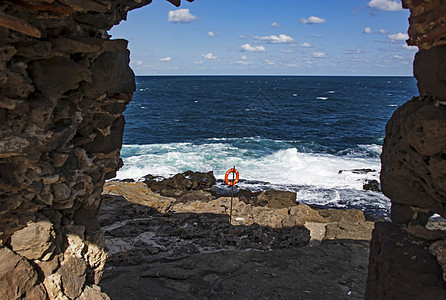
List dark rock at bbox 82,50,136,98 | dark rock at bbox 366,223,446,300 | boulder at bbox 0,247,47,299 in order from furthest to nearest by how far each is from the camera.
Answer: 1. dark rock at bbox 82,50,136,98
2. boulder at bbox 0,247,47,299
3. dark rock at bbox 366,223,446,300

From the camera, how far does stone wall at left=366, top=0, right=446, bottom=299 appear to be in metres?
5.54

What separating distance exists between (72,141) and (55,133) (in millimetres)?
817

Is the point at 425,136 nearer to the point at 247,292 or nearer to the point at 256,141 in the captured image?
the point at 247,292

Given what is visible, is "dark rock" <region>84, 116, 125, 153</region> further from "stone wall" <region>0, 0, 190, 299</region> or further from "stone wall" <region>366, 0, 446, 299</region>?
"stone wall" <region>366, 0, 446, 299</region>

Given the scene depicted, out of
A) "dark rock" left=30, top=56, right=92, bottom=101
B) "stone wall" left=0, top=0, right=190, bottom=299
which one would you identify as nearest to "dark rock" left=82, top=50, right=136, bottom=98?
"stone wall" left=0, top=0, right=190, bottom=299

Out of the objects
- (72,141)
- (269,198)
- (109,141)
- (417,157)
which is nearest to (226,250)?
(109,141)

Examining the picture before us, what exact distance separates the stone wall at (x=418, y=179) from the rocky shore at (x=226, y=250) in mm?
4318

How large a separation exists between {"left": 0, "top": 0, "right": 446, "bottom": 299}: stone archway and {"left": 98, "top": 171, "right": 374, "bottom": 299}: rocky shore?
3576 mm

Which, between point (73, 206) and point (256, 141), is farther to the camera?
point (256, 141)

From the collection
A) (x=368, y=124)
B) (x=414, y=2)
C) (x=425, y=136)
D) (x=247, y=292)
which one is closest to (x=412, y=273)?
(x=425, y=136)

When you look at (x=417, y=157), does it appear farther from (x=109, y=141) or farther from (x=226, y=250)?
(x=226, y=250)

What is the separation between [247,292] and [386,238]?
15.8ft

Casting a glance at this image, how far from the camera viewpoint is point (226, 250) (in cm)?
1291

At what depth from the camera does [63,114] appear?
6387 mm
